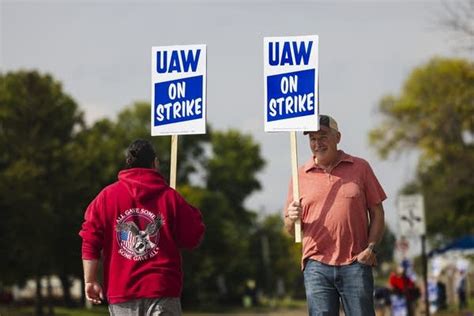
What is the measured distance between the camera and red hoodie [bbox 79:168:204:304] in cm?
878

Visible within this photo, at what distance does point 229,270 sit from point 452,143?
52.6 meters

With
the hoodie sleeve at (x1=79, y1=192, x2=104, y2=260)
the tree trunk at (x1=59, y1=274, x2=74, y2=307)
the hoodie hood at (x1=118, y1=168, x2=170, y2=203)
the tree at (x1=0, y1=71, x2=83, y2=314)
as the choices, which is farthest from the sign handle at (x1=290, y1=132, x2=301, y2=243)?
the tree trunk at (x1=59, y1=274, x2=74, y2=307)

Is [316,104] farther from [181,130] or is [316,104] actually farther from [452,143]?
[452,143]

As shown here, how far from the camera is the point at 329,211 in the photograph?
31.7ft

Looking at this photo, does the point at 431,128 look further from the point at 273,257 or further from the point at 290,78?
the point at 273,257

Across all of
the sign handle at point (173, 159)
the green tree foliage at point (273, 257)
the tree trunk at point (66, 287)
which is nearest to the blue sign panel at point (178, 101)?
the sign handle at point (173, 159)

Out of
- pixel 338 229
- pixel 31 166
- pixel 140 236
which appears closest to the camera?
pixel 140 236

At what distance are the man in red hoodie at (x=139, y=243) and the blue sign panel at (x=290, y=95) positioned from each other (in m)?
1.74

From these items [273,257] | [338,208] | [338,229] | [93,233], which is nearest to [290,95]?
[338,208]

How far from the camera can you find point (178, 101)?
10859 mm

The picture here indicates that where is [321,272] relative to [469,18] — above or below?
below

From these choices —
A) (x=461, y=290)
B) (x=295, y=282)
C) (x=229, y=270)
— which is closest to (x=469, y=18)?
(x=461, y=290)

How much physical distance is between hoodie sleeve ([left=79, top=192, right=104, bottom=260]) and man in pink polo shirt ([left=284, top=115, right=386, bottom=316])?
1525 mm

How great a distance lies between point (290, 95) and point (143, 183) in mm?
1930
